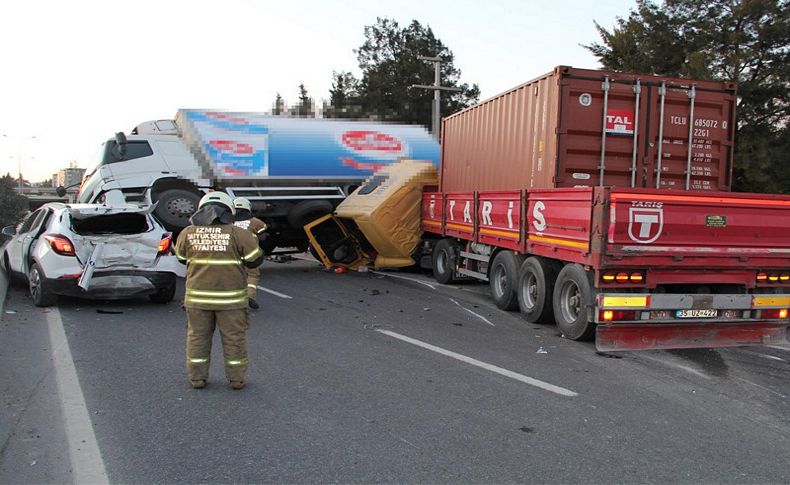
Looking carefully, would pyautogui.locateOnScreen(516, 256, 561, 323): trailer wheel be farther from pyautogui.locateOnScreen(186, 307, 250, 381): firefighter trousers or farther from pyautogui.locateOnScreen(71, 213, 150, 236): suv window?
pyautogui.locateOnScreen(71, 213, 150, 236): suv window

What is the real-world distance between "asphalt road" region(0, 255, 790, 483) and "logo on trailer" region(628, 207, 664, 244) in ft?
4.03

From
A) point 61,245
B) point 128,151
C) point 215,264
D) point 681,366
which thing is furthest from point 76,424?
point 128,151

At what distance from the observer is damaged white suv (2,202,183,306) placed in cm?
834

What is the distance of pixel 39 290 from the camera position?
852 centimetres

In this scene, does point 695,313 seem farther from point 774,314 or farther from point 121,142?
point 121,142

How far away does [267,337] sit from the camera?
7141mm

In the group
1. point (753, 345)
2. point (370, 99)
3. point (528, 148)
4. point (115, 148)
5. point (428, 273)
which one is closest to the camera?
point (753, 345)

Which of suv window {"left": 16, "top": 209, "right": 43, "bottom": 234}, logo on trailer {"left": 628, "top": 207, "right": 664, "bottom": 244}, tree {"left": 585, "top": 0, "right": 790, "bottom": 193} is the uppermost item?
tree {"left": 585, "top": 0, "right": 790, "bottom": 193}

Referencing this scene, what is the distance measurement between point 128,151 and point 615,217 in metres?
10.00

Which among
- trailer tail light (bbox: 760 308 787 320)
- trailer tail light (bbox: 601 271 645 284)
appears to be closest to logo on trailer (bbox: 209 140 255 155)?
trailer tail light (bbox: 601 271 645 284)

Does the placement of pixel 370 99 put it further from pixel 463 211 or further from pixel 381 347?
pixel 381 347

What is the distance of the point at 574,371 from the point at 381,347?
195 centimetres

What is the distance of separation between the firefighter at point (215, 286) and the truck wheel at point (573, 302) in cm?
351

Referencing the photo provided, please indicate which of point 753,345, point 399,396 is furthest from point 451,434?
point 753,345
